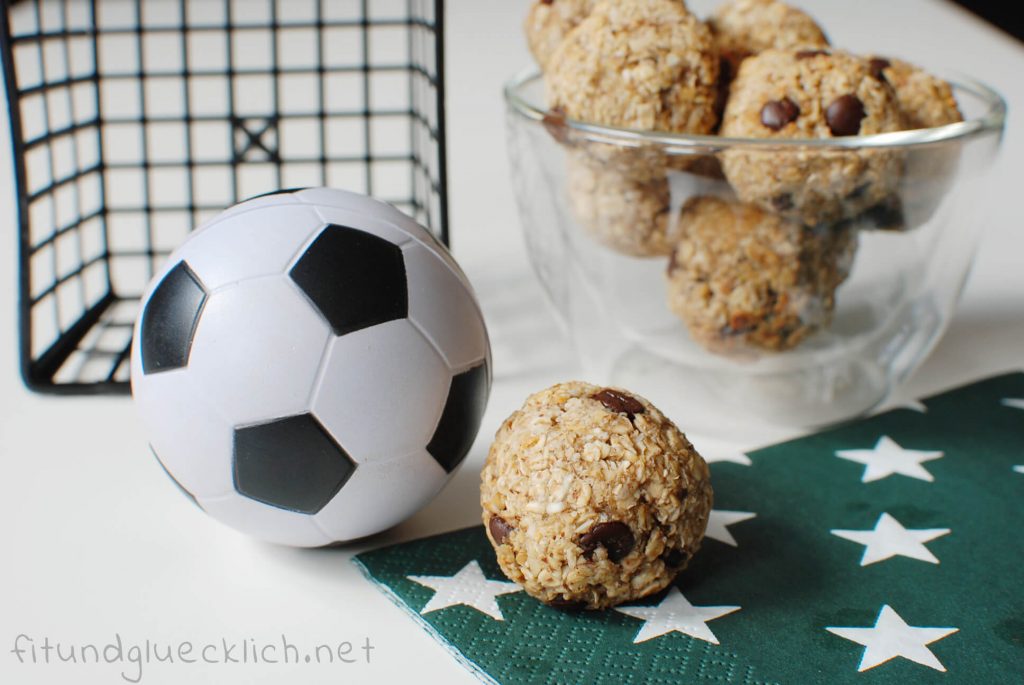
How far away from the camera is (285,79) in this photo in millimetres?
2668

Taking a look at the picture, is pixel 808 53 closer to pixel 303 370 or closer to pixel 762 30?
pixel 762 30

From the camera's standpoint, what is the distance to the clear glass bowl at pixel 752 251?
1020mm

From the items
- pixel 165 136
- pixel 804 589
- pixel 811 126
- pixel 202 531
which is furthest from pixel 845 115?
pixel 165 136

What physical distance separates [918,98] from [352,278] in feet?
1.96

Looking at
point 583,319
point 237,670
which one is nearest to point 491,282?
point 583,319

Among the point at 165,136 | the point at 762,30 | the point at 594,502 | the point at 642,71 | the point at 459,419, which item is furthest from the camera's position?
the point at 165,136

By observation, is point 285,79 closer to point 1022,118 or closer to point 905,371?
point 1022,118

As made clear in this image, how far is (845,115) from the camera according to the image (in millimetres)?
995

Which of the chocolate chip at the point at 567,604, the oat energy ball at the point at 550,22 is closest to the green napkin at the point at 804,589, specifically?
the chocolate chip at the point at 567,604

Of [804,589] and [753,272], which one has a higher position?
[753,272]

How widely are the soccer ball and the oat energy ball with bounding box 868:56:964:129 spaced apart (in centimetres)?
50

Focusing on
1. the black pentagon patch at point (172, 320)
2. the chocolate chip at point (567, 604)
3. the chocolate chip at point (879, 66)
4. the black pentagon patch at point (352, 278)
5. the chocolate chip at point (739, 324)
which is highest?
A: the chocolate chip at point (879, 66)

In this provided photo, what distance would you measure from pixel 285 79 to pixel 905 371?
1.89 metres

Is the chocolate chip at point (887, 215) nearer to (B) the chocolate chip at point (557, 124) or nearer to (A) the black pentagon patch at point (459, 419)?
(B) the chocolate chip at point (557, 124)
